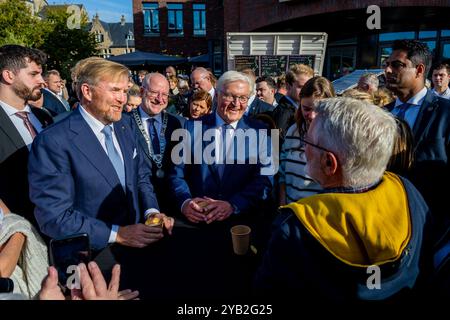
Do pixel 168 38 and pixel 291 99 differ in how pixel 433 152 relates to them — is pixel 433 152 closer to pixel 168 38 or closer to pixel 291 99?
pixel 291 99

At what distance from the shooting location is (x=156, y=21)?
2536 cm

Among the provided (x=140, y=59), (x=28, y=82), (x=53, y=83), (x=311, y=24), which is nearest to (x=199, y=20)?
(x=311, y=24)

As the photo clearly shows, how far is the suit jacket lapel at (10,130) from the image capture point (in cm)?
247

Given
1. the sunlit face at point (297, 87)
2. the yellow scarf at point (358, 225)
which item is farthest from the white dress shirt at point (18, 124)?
the sunlit face at point (297, 87)

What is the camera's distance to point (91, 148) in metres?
2.03

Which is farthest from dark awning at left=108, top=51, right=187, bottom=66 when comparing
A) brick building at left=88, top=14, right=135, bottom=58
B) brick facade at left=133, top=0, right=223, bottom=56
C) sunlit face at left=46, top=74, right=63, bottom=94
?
brick building at left=88, top=14, right=135, bottom=58

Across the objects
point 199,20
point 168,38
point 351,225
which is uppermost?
point 199,20

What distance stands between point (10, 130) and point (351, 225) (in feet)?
8.43

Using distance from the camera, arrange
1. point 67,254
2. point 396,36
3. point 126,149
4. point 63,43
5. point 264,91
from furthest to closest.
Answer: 1. point 63,43
2. point 396,36
3. point 264,91
4. point 126,149
5. point 67,254

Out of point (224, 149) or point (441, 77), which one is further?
point (441, 77)

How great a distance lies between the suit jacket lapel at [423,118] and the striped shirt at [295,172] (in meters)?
0.88

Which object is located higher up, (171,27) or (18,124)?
(171,27)

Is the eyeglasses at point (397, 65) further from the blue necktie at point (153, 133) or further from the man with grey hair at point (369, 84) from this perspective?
the blue necktie at point (153, 133)
